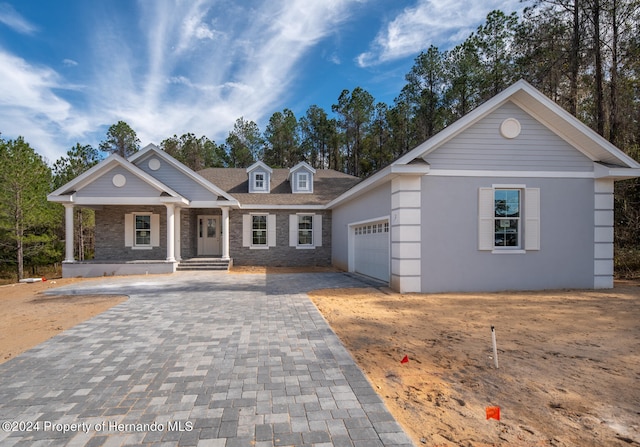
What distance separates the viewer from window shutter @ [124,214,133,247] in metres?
15.7

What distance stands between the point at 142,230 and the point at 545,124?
16469 mm

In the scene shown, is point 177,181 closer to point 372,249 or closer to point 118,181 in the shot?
point 118,181

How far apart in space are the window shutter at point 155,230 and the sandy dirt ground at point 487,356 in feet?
23.4

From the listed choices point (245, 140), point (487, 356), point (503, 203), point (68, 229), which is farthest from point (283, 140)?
point (487, 356)

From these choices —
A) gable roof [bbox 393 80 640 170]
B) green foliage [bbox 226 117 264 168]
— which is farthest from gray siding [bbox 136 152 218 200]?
green foliage [bbox 226 117 264 168]

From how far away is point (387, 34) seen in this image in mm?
13141

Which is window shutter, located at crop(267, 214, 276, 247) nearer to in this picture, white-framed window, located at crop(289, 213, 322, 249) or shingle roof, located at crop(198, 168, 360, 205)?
shingle roof, located at crop(198, 168, 360, 205)

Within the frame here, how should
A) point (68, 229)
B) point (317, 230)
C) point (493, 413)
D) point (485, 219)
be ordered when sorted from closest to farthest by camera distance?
point (493, 413) < point (485, 219) < point (68, 229) < point (317, 230)

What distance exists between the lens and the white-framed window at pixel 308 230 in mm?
17469

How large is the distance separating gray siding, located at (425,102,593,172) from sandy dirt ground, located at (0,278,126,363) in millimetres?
9125

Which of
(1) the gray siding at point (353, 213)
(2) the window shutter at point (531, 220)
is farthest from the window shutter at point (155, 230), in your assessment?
(2) the window shutter at point (531, 220)

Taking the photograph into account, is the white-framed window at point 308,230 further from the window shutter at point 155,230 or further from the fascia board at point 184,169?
the window shutter at point 155,230

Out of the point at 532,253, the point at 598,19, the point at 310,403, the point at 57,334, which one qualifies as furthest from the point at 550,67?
the point at 57,334

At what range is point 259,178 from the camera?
18.8 metres
